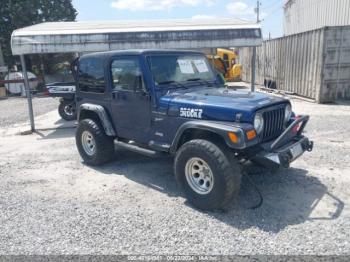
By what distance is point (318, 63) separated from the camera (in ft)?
37.4

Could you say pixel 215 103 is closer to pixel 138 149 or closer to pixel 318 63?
pixel 138 149

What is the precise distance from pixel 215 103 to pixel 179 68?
1.20m

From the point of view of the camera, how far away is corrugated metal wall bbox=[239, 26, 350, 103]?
1118cm

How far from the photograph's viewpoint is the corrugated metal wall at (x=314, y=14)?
50.8 ft

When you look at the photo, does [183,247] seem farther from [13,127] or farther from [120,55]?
[13,127]

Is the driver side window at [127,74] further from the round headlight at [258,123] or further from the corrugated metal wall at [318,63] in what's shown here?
the corrugated metal wall at [318,63]

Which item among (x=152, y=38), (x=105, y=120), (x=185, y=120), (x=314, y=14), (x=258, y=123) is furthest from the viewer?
(x=314, y=14)

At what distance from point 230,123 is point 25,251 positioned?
2.70m

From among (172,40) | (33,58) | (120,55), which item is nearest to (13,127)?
(172,40)

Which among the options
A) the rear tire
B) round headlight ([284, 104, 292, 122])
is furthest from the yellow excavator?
round headlight ([284, 104, 292, 122])

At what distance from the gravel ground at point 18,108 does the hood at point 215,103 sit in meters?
8.51

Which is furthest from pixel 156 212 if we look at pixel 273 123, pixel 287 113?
pixel 287 113

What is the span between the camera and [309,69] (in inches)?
477

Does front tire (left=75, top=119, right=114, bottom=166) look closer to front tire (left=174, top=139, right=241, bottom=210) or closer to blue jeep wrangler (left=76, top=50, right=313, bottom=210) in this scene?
blue jeep wrangler (left=76, top=50, right=313, bottom=210)
